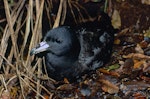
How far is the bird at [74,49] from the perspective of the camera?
523 centimetres

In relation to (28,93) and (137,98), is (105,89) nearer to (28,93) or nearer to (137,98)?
(137,98)

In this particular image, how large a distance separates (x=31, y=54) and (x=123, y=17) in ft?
6.10

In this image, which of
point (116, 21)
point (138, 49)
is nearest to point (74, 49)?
point (138, 49)

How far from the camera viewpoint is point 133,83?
525 centimetres

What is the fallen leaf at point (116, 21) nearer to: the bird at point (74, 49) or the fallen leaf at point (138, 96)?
the bird at point (74, 49)

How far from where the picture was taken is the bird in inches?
206

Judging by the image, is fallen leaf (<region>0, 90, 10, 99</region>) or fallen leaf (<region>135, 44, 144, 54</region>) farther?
fallen leaf (<region>135, 44, 144, 54</region>)

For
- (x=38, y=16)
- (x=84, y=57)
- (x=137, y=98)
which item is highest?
(x=38, y=16)

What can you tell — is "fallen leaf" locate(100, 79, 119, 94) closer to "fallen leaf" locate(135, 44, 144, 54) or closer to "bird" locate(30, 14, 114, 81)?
"bird" locate(30, 14, 114, 81)

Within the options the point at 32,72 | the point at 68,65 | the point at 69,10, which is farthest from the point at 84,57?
the point at 69,10

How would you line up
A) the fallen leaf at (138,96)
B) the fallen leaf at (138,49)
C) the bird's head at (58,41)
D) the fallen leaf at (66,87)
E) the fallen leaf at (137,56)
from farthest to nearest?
1. the fallen leaf at (138,49)
2. the fallen leaf at (137,56)
3. the fallen leaf at (66,87)
4. the bird's head at (58,41)
5. the fallen leaf at (138,96)

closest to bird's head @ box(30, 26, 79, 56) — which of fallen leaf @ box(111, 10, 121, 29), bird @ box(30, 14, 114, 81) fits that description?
bird @ box(30, 14, 114, 81)

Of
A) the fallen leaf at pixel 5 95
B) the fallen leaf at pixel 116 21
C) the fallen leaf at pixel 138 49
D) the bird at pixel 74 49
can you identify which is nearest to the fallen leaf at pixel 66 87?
the bird at pixel 74 49

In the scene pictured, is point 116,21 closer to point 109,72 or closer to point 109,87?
point 109,72
